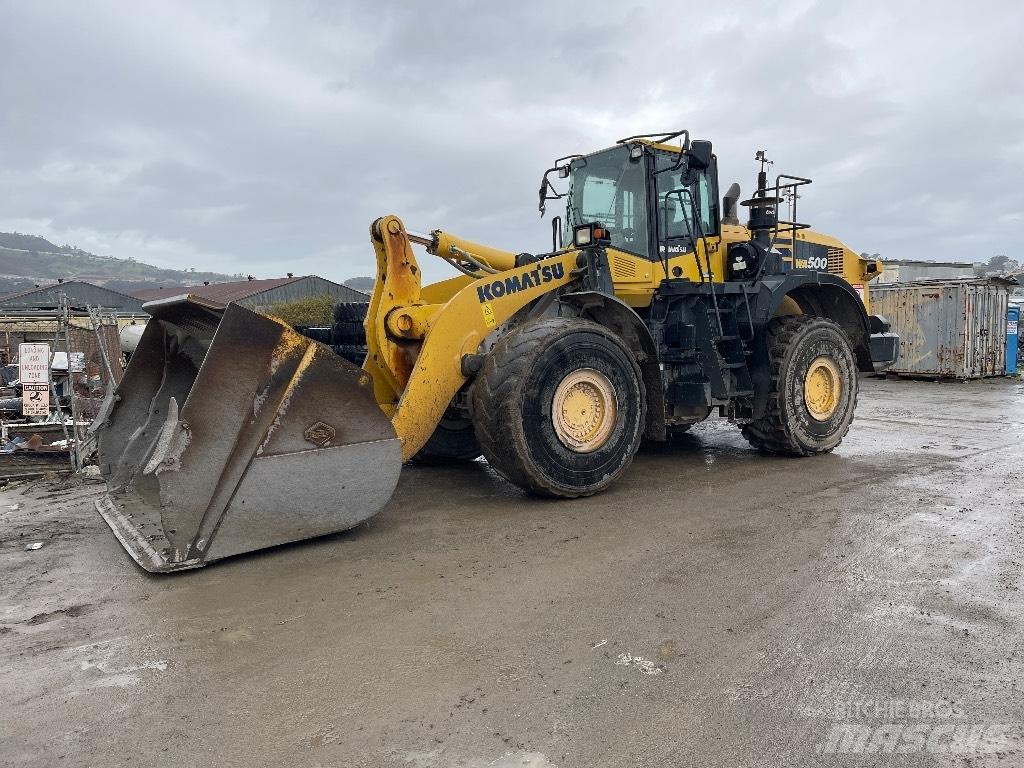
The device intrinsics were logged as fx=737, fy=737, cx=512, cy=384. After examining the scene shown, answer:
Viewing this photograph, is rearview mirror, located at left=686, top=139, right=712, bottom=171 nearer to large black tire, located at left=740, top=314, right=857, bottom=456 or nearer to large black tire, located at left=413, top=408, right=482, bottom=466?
large black tire, located at left=740, top=314, right=857, bottom=456

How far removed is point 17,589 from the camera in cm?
391

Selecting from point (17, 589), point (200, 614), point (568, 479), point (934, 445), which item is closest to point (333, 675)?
point (200, 614)

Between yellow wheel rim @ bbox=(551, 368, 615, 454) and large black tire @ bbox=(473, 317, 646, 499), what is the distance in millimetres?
11

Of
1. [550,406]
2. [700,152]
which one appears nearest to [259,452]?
[550,406]

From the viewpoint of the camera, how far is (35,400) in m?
8.09

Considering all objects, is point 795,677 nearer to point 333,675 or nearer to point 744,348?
point 333,675

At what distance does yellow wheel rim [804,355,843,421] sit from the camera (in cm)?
734

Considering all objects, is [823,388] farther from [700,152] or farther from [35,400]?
[35,400]

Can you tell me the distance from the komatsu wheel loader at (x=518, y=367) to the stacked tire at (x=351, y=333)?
0.08 feet

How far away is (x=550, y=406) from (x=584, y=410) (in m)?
0.39

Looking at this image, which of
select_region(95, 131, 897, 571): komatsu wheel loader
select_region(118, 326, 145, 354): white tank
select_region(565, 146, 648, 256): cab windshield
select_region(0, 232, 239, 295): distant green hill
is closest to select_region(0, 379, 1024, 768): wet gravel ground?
select_region(95, 131, 897, 571): komatsu wheel loader

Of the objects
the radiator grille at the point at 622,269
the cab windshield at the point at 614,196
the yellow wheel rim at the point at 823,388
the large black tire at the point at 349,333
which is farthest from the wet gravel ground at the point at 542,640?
the cab windshield at the point at 614,196

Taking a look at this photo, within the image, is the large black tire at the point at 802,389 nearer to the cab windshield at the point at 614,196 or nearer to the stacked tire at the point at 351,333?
the cab windshield at the point at 614,196

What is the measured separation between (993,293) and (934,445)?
11532 mm
